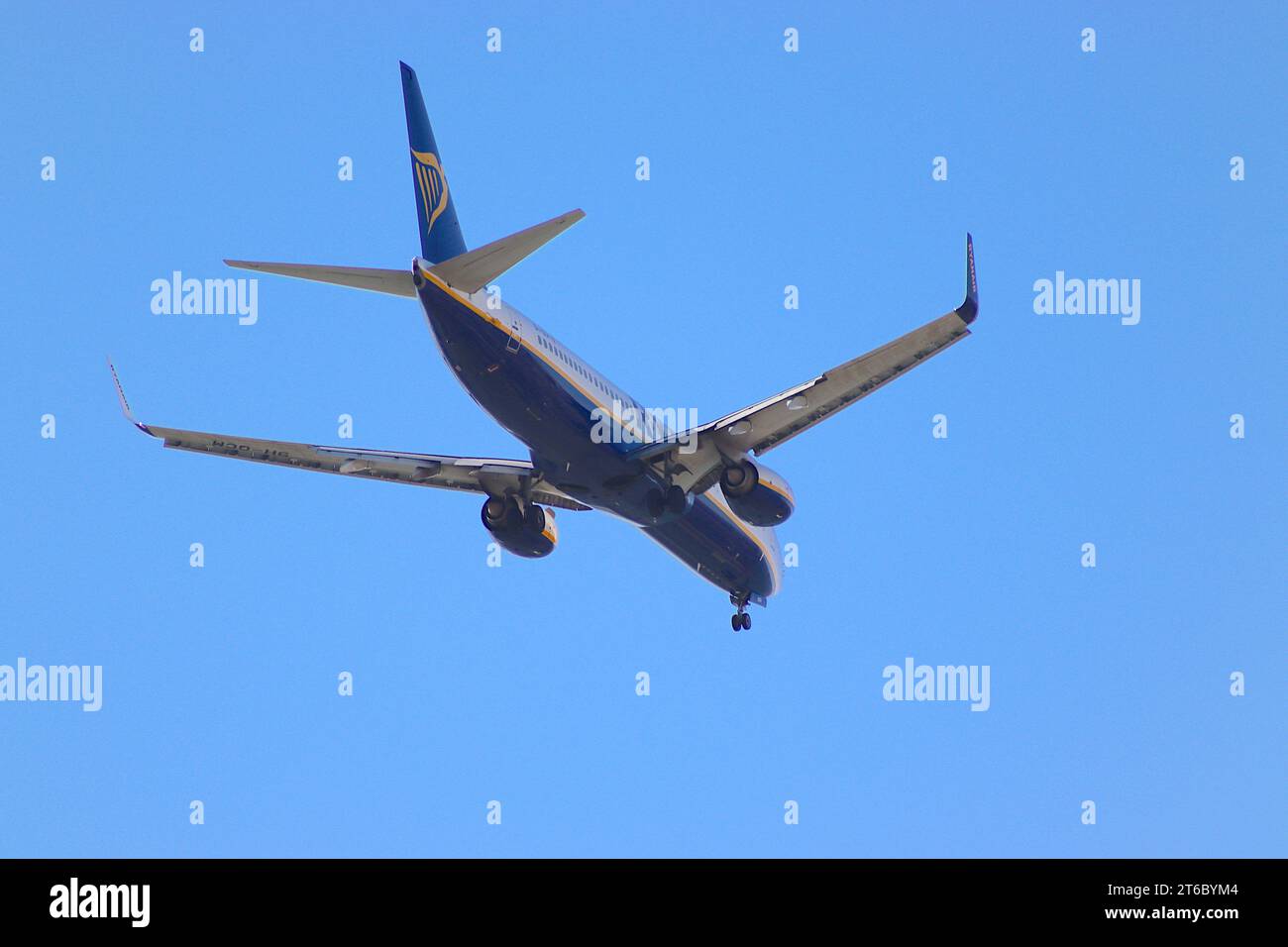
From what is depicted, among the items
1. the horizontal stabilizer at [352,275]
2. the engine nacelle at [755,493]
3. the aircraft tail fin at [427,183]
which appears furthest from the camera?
the engine nacelle at [755,493]

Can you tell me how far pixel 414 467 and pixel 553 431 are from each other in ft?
18.6

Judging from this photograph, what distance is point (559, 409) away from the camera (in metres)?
35.5

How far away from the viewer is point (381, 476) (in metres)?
40.7

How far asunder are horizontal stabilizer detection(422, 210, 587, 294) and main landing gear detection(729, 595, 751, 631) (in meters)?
14.4

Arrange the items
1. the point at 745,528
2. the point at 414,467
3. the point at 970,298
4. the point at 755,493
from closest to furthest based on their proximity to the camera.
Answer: the point at 970,298 → the point at 755,493 → the point at 414,467 → the point at 745,528

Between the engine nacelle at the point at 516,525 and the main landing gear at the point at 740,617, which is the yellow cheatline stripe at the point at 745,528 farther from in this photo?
the engine nacelle at the point at 516,525

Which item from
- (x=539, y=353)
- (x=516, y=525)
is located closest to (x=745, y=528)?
(x=516, y=525)

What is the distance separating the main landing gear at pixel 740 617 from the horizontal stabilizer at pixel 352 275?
48.1 feet

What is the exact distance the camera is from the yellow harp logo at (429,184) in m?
34.8

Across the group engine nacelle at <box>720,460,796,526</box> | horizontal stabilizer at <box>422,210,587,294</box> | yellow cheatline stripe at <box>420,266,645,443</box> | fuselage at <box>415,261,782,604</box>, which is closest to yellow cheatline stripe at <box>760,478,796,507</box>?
engine nacelle at <box>720,460,796,526</box>

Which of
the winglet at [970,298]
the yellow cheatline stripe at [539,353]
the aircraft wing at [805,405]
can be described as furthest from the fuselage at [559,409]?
the winglet at [970,298]

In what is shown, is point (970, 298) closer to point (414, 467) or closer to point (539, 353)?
point (539, 353)

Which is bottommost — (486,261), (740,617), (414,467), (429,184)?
(740,617)

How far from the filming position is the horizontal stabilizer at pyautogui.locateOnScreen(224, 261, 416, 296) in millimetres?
30281
